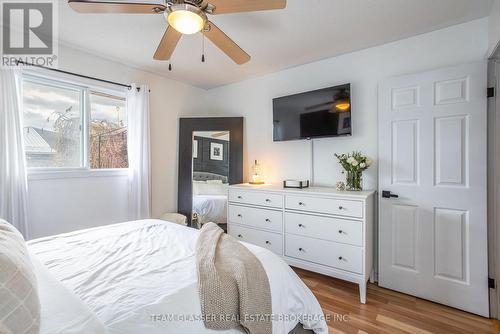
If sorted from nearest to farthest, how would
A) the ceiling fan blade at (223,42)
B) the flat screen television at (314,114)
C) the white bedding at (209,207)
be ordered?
the ceiling fan blade at (223,42)
the flat screen television at (314,114)
the white bedding at (209,207)

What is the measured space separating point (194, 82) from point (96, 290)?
316 cm

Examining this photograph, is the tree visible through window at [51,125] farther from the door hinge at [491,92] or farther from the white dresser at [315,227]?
the door hinge at [491,92]

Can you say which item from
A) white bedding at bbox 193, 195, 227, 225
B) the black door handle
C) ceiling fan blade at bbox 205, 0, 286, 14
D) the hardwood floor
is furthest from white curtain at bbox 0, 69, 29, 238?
the black door handle

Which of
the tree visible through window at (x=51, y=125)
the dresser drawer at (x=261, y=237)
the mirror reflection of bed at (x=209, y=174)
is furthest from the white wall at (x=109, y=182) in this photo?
the dresser drawer at (x=261, y=237)

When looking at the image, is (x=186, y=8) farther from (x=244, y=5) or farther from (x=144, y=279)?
(x=144, y=279)

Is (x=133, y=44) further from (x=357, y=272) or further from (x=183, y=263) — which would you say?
(x=357, y=272)

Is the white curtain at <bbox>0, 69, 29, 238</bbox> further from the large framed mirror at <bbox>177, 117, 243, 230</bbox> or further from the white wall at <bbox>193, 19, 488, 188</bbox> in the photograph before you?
the white wall at <bbox>193, 19, 488, 188</bbox>

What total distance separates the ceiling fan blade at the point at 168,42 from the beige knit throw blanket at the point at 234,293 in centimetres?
146

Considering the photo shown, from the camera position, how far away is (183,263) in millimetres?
1255

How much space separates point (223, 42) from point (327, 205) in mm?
1640

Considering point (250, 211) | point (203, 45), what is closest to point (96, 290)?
point (250, 211)

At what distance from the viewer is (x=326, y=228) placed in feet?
7.52

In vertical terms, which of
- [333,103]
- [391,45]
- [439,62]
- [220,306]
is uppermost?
[391,45]

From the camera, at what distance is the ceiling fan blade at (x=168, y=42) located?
1672 mm
